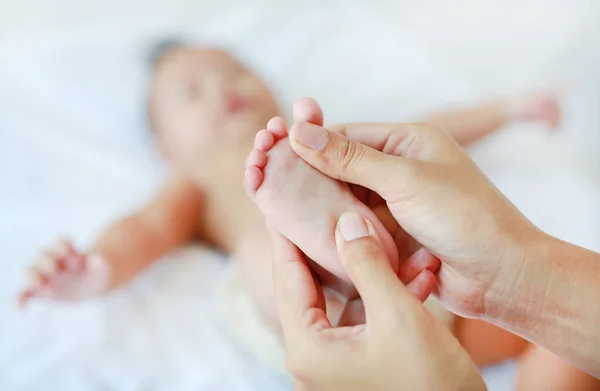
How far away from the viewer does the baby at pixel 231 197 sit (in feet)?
2.30

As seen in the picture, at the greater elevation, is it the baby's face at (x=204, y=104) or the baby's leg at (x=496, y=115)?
the baby's leg at (x=496, y=115)

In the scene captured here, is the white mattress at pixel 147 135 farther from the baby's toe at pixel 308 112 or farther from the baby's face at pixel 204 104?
the baby's toe at pixel 308 112

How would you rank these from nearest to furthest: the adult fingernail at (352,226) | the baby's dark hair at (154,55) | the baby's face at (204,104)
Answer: the adult fingernail at (352,226) → the baby's face at (204,104) → the baby's dark hair at (154,55)

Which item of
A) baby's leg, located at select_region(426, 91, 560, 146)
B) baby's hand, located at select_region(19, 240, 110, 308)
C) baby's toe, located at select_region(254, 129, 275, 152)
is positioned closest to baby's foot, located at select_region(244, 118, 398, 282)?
baby's toe, located at select_region(254, 129, 275, 152)

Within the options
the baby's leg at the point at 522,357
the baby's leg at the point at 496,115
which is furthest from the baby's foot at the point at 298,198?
the baby's leg at the point at 496,115

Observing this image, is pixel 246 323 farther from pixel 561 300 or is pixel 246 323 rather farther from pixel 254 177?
pixel 561 300

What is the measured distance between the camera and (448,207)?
0.64 meters

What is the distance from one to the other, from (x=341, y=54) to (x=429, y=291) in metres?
0.93

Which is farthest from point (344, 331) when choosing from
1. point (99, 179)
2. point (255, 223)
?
point (99, 179)

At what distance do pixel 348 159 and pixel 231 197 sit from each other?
50 cm

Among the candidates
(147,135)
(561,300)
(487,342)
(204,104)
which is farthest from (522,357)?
(147,135)

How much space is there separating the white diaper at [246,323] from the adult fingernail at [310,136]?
327 mm

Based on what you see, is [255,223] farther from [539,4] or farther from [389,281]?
[539,4]

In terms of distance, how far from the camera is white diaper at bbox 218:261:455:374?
2.89 feet
